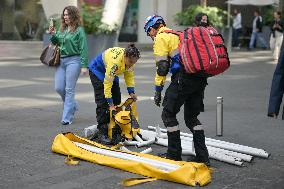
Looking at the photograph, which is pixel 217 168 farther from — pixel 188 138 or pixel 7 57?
pixel 7 57

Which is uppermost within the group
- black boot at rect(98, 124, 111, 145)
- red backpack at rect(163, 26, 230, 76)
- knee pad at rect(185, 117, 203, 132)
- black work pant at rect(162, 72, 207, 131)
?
red backpack at rect(163, 26, 230, 76)

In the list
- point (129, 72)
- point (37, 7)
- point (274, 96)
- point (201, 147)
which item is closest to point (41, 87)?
point (129, 72)

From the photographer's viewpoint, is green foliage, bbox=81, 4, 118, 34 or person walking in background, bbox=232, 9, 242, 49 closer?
green foliage, bbox=81, 4, 118, 34

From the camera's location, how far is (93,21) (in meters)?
19.1

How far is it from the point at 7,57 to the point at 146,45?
8.73 metres

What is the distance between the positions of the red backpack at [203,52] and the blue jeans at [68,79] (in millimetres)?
3218

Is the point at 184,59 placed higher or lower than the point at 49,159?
higher

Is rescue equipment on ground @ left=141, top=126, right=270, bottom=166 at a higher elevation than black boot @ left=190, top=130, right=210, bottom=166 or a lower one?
lower

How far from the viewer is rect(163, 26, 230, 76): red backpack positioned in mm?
6176

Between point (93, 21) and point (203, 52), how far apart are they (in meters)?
13.3

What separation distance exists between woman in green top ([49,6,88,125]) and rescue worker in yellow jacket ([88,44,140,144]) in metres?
1.21

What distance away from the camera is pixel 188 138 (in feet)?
26.0

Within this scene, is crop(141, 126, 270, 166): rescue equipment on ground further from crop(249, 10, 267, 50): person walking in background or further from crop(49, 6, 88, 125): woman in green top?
crop(249, 10, 267, 50): person walking in background

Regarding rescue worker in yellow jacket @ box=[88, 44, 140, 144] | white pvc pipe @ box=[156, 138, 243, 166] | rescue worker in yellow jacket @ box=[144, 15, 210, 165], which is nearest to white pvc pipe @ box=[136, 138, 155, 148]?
rescue worker in yellow jacket @ box=[88, 44, 140, 144]
